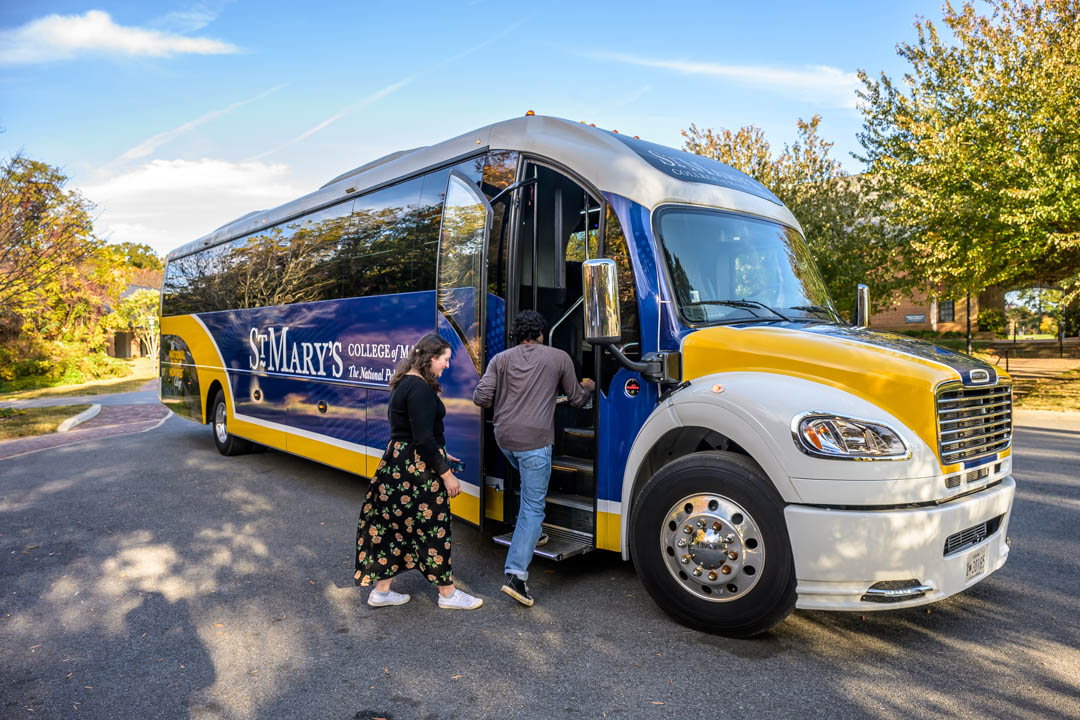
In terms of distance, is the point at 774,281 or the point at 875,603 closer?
the point at 875,603

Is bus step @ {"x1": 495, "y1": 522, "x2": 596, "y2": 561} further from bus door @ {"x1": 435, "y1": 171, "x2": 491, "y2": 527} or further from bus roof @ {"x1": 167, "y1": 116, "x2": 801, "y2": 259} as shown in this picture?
bus roof @ {"x1": 167, "y1": 116, "x2": 801, "y2": 259}

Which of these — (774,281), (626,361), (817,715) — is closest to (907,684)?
(817,715)

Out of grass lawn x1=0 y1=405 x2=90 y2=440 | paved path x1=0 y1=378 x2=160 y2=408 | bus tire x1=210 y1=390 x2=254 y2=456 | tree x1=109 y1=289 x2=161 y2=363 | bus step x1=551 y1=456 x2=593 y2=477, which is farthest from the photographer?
tree x1=109 y1=289 x2=161 y2=363

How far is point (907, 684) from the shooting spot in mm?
3545

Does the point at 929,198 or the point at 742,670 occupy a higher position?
the point at 929,198

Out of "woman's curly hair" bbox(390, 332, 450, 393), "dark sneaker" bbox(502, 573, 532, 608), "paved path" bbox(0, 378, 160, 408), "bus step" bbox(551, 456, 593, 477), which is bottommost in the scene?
"paved path" bbox(0, 378, 160, 408)

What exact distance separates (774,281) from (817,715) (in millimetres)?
2875

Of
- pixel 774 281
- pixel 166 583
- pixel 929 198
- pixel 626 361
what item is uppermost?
pixel 929 198

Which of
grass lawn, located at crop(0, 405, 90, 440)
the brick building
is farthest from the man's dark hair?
the brick building

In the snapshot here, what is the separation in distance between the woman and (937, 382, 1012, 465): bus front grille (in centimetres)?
275

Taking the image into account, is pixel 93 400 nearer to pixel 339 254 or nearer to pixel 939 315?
Answer: pixel 339 254

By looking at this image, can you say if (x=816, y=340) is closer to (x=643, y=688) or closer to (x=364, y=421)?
(x=643, y=688)

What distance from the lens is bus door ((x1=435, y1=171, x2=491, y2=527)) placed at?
5660 mm

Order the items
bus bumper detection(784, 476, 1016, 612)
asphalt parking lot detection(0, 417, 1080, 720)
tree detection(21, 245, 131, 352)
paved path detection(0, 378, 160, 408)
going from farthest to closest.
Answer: tree detection(21, 245, 131, 352), paved path detection(0, 378, 160, 408), bus bumper detection(784, 476, 1016, 612), asphalt parking lot detection(0, 417, 1080, 720)
